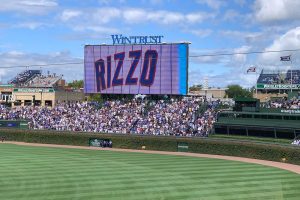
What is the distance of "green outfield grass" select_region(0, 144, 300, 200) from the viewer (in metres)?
23.5

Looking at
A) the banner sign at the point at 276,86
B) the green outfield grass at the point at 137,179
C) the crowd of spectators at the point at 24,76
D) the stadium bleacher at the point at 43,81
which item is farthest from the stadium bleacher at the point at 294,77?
the crowd of spectators at the point at 24,76

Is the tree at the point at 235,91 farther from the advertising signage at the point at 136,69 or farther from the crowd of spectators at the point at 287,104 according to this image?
the crowd of spectators at the point at 287,104

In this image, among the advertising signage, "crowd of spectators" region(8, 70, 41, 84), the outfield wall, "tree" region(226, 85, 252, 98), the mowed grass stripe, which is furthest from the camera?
"tree" region(226, 85, 252, 98)

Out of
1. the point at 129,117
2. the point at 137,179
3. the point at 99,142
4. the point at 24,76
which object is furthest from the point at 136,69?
the point at 24,76

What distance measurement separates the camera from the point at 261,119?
48469mm

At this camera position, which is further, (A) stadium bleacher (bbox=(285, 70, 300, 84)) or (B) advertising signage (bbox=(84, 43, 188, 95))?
(A) stadium bleacher (bbox=(285, 70, 300, 84))

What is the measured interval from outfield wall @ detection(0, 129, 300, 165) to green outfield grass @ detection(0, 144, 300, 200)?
12.5ft

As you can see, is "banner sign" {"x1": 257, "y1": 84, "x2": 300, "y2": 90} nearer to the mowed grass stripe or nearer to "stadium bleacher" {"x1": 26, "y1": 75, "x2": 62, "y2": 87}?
"stadium bleacher" {"x1": 26, "y1": 75, "x2": 62, "y2": 87}

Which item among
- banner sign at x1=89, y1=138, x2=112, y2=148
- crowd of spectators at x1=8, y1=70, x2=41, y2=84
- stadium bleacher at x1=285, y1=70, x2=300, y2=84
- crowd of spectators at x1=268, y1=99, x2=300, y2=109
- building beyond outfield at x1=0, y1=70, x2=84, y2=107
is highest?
crowd of spectators at x1=8, y1=70, x2=41, y2=84

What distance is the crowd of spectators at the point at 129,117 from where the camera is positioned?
52.7m

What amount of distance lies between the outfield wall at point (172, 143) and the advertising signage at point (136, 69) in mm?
Answer: 11786

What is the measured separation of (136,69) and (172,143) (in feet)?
54.2

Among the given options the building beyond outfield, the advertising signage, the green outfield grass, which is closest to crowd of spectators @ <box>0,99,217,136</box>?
the advertising signage

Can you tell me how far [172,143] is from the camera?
48.9m
